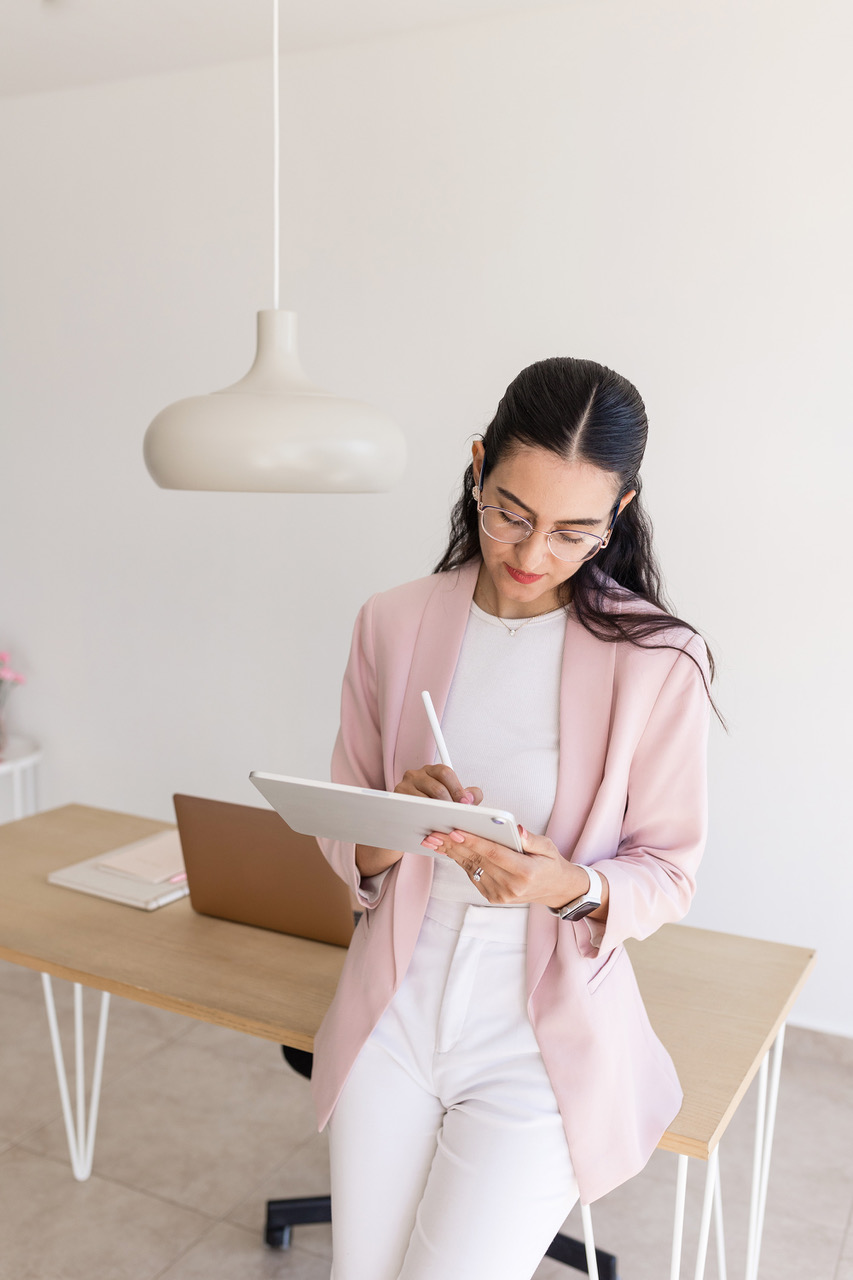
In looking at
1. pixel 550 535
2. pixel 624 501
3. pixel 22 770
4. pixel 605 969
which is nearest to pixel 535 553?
pixel 550 535

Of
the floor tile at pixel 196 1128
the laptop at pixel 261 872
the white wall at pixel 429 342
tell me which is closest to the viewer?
the laptop at pixel 261 872

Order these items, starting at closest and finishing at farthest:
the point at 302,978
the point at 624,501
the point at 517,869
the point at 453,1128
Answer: the point at 517,869, the point at 453,1128, the point at 624,501, the point at 302,978

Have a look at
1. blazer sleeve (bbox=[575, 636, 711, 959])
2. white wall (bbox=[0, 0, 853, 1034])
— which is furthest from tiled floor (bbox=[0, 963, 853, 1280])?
blazer sleeve (bbox=[575, 636, 711, 959])

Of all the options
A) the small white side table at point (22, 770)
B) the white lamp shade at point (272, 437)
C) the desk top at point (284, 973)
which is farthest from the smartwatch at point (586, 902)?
the small white side table at point (22, 770)

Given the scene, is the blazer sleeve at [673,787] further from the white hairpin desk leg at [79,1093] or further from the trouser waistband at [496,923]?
the white hairpin desk leg at [79,1093]

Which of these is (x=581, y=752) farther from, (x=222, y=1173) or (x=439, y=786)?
(x=222, y=1173)

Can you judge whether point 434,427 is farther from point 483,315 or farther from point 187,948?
point 187,948

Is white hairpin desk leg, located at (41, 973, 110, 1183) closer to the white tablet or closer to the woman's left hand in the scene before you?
the white tablet

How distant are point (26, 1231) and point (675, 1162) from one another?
138cm

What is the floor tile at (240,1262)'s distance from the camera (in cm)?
204

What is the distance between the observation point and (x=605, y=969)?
1357 mm

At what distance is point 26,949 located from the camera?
178 centimetres

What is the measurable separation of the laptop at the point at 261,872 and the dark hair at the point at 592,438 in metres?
0.63

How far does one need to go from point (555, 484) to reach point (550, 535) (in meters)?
0.06
